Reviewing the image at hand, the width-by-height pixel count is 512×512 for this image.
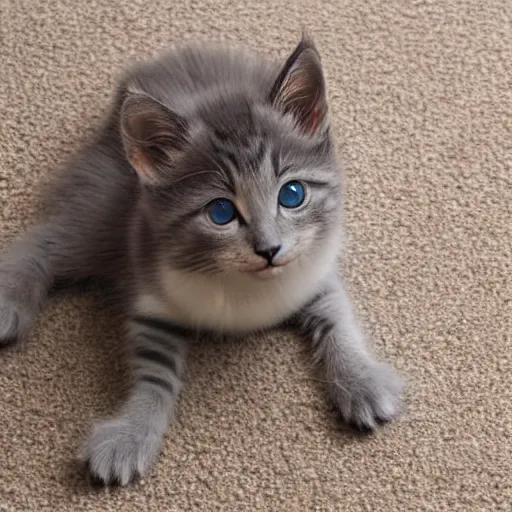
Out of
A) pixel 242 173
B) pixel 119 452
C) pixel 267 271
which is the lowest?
pixel 119 452

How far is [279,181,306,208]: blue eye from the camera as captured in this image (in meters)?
1.36

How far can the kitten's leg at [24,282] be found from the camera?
5.02 feet

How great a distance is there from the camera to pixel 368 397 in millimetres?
1439

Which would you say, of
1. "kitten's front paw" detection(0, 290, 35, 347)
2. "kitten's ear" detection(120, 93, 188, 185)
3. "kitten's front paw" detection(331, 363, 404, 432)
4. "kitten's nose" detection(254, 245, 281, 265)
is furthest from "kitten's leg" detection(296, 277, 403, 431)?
"kitten's front paw" detection(0, 290, 35, 347)

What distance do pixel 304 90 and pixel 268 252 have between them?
29 centimetres

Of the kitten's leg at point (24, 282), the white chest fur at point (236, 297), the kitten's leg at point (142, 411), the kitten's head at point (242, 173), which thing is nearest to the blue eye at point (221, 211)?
the kitten's head at point (242, 173)

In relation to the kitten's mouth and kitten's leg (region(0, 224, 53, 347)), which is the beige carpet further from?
the kitten's mouth

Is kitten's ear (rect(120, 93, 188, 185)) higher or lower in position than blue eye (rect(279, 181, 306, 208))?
higher

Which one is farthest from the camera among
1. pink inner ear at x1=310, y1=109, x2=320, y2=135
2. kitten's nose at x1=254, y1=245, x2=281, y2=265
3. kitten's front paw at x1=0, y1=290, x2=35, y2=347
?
kitten's front paw at x1=0, y1=290, x2=35, y2=347

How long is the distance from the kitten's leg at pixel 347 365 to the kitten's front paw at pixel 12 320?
1.66 feet

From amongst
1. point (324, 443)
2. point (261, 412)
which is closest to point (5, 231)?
point (261, 412)

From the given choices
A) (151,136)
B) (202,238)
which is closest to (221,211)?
(202,238)

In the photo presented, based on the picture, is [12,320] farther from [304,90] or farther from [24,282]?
[304,90]

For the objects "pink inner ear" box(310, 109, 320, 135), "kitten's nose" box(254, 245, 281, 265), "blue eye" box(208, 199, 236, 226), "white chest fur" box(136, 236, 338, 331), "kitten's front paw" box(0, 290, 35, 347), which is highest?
"pink inner ear" box(310, 109, 320, 135)
